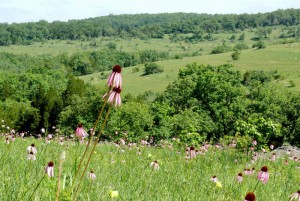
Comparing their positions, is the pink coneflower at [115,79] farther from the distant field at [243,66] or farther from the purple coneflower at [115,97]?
the distant field at [243,66]

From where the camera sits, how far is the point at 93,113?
149 ft

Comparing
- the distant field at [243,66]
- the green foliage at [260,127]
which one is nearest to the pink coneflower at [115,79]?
the green foliage at [260,127]

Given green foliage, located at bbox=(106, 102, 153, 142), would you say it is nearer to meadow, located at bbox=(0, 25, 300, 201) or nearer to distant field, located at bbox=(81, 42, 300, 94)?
meadow, located at bbox=(0, 25, 300, 201)

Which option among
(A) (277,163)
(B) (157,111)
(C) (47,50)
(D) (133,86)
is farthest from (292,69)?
(C) (47,50)

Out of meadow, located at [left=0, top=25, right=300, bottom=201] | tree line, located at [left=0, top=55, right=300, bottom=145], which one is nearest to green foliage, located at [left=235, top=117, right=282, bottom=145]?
meadow, located at [left=0, top=25, right=300, bottom=201]

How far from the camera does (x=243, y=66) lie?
351 ft

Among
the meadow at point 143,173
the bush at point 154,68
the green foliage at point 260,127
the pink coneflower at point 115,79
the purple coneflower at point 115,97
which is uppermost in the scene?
the pink coneflower at point 115,79

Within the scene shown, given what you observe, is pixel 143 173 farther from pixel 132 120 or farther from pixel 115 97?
pixel 132 120

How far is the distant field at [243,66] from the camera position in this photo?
96.9 metres

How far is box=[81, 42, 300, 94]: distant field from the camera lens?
9689cm

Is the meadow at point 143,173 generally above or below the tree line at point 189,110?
above

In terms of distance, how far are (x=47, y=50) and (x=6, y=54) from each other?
203ft

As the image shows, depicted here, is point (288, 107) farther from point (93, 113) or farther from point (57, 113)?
point (57, 113)

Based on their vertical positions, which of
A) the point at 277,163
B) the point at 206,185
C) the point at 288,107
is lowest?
the point at 288,107
